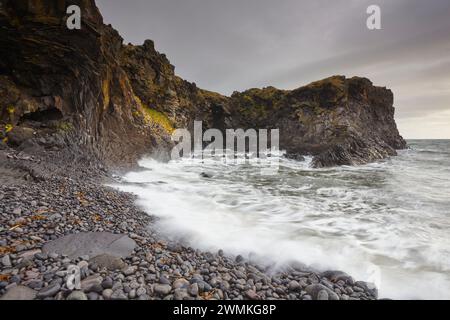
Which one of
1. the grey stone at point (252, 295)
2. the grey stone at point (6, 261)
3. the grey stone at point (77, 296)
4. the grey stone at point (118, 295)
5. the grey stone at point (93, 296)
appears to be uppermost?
the grey stone at point (6, 261)

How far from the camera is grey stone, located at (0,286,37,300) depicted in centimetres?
230

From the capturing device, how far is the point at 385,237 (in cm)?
545

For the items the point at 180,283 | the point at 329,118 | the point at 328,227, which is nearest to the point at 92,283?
the point at 180,283

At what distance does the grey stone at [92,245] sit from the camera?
3.24 metres

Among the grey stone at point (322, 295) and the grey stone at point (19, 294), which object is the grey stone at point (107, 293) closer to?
the grey stone at point (19, 294)

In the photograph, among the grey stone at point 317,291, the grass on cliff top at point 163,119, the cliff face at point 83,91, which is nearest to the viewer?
the grey stone at point 317,291

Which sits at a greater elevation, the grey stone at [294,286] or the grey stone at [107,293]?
the grey stone at [107,293]

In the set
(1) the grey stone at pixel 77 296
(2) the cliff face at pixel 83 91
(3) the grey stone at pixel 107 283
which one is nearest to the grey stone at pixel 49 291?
(1) the grey stone at pixel 77 296

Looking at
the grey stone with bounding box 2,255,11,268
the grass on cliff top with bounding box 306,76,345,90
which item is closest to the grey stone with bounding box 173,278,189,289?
the grey stone with bounding box 2,255,11,268

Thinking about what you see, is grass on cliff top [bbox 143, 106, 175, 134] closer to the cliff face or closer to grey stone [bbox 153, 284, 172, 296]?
the cliff face

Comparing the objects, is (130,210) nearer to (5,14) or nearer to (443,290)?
(443,290)

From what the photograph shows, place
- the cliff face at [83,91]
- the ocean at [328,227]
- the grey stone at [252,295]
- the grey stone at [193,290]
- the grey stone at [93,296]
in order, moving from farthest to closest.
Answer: the cliff face at [83,91]
the ocean at [328,227]
the grey stone at [252,295]
the grey stone at [193,290]
the grey stone at [93,296]

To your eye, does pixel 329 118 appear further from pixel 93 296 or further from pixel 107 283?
pixel 93 296

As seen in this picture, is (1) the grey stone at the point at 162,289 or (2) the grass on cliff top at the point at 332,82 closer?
(1) the grey stone at the point at 162,289
